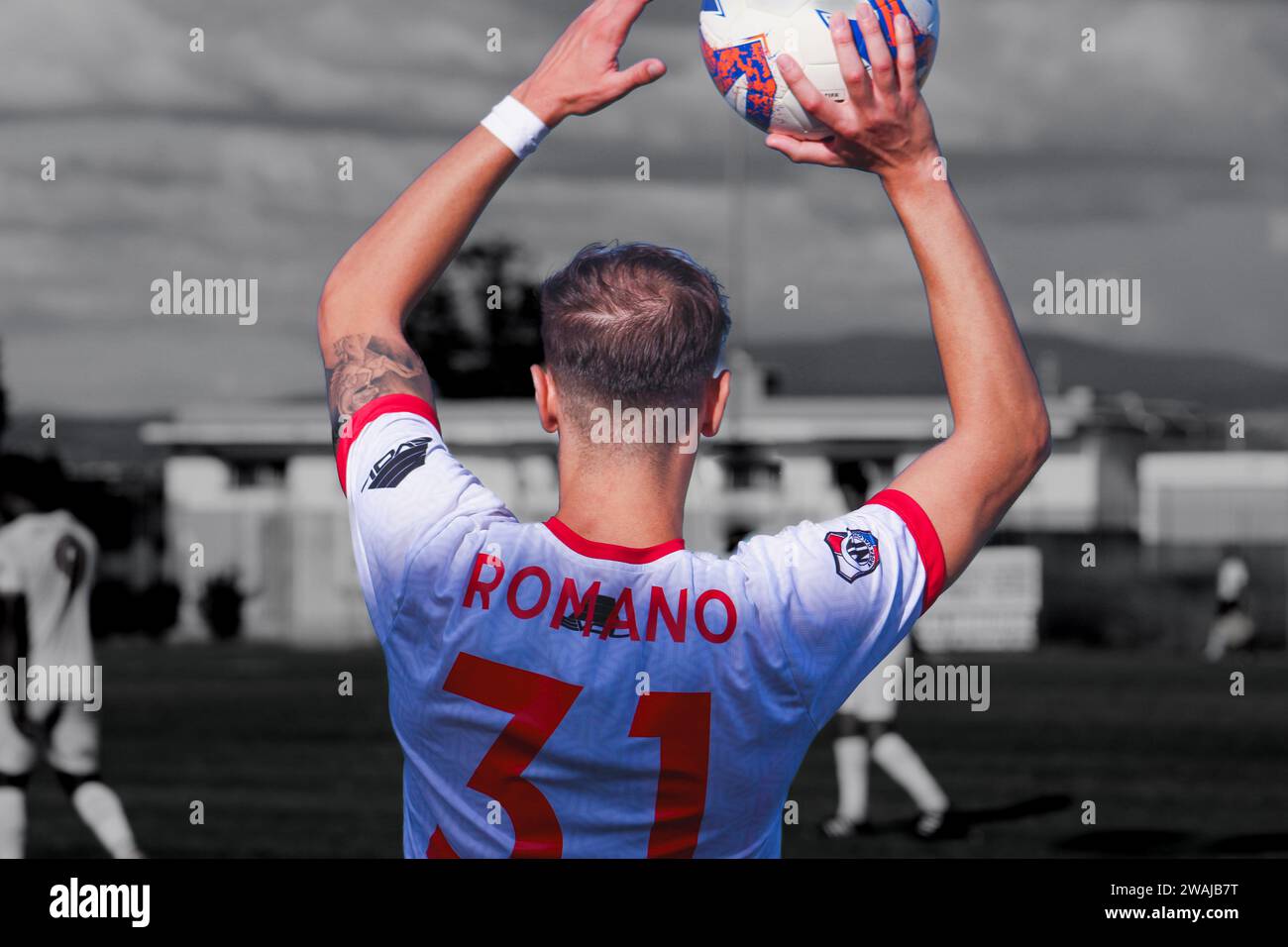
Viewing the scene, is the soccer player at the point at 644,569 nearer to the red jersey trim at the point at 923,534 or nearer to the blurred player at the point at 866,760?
the red jersey trim at the point at 923,534

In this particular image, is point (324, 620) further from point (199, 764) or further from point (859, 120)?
point (859, 120)

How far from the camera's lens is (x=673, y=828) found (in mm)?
2148

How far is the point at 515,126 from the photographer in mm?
2301

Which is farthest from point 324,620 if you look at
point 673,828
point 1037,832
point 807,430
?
point 673,828

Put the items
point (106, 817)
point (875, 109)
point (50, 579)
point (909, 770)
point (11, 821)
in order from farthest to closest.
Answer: point (909, 770) < point (50, 579) < point (106, 817) < point (11, 821) < point (875, 109)

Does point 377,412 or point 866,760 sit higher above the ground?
point 377,412

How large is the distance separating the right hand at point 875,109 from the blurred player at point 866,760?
7257 mm

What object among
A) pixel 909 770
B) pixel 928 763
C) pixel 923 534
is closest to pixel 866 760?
pixel 909 770

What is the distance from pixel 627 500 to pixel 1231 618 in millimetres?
29072

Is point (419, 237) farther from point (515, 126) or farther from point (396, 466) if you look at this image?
point (396, 466)

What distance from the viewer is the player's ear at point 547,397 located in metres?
2.20

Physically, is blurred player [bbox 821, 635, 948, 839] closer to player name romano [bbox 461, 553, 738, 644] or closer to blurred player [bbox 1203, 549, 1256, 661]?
player name romano [bbox 461, 553, 738, 644]

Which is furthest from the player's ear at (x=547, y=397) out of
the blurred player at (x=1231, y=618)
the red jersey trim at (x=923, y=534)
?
the blurred player at (x=1231, y=618)

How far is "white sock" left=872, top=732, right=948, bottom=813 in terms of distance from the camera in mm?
9219
